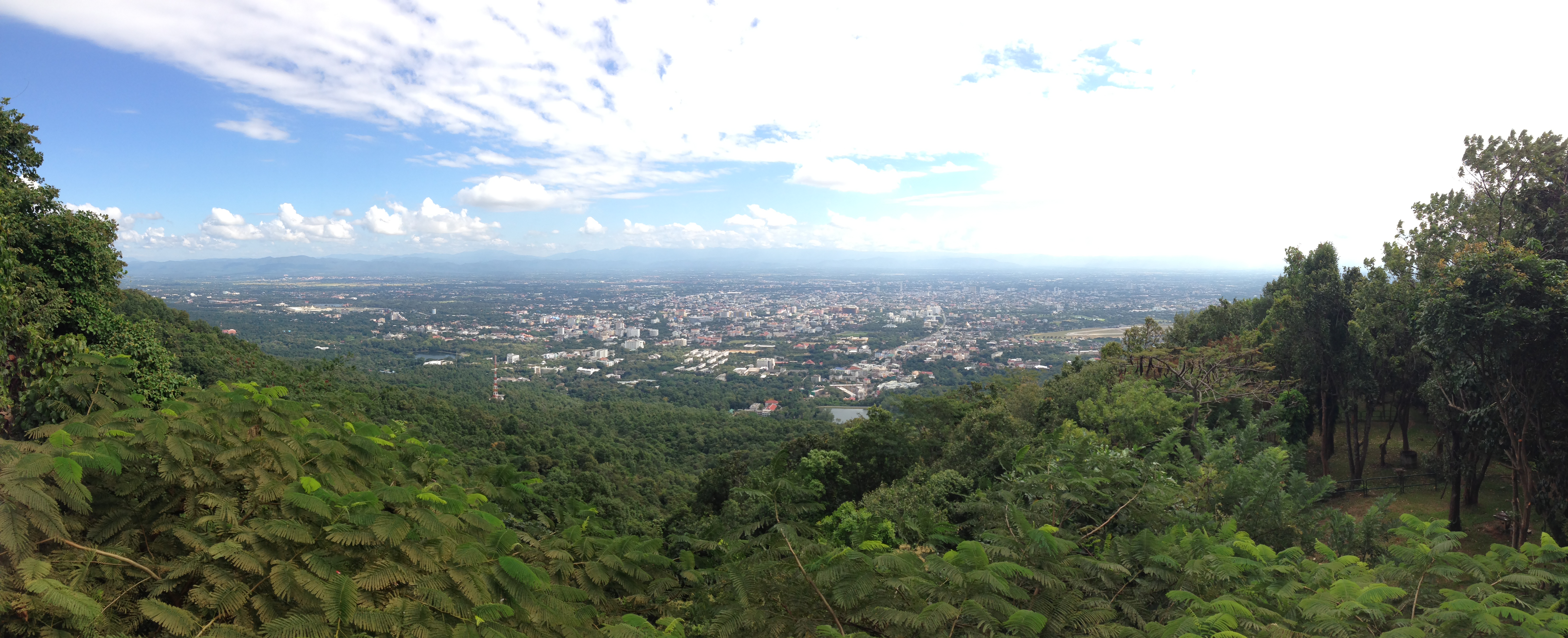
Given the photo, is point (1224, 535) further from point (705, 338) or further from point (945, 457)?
point (705, 338)

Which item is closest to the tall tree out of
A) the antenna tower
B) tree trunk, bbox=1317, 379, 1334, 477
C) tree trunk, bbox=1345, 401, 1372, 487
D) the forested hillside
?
tree trunk, bbox=1317, 379, 1334, 477

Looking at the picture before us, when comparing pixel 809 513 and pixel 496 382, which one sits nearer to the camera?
pixel 809 513

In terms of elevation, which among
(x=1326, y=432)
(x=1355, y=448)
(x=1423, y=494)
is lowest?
(x=1423, y=494)

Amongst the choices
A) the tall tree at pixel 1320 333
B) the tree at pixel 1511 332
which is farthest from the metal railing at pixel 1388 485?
the tree at pixel 1511 332

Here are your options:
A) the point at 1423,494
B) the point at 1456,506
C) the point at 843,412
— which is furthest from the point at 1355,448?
the point at 843,412

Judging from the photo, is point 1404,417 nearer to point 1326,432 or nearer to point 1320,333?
point 1326,432

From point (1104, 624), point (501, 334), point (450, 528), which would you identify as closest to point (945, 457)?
point (1104, 624)
